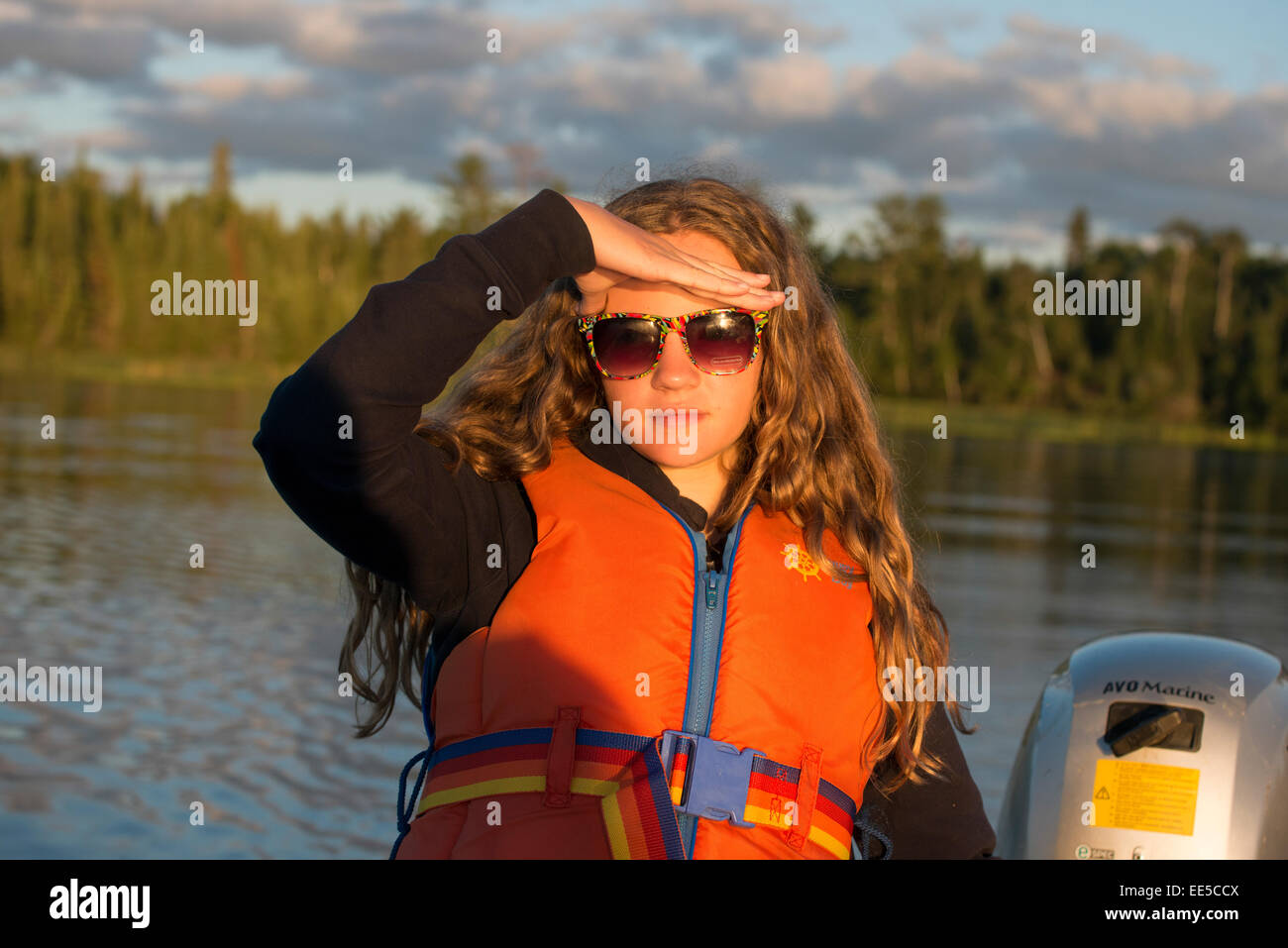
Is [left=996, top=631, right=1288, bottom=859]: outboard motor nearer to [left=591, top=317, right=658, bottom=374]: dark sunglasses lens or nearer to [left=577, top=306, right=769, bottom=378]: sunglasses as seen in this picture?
[left=577, top=306, right=769, bottom=378]: sunglasses

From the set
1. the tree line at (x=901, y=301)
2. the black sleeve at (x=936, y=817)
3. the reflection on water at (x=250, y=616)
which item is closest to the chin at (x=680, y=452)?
the reflection on water at (x=250, y=616)

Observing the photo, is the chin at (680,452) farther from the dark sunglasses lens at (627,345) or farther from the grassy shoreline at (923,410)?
the grassy shoreline at (923,410)

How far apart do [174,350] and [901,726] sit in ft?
228

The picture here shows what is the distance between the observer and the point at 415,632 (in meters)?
2.52

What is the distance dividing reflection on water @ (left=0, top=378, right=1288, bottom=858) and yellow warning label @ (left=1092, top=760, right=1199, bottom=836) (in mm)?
568

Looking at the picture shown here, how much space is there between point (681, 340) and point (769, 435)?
0.29 meters

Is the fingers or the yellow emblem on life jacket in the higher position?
the fingers

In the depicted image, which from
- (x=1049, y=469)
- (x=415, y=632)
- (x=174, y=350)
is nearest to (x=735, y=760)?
(x=415, y=632)

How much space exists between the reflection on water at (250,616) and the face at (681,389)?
49cm

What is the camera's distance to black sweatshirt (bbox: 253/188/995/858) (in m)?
2.03

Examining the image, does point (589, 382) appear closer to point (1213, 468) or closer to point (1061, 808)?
point (1061, 808)

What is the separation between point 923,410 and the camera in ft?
168

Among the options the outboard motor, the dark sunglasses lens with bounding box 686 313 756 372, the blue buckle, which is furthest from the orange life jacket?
the outboard motor

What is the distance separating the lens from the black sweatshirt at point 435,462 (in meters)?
2.03
